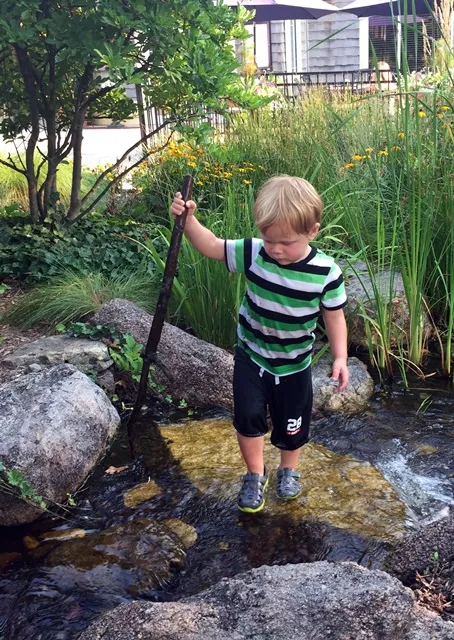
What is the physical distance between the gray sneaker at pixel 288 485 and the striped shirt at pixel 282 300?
20.8 inches

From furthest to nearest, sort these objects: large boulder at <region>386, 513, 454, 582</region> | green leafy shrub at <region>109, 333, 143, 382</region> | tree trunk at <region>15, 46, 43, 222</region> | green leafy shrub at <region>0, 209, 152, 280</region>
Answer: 1. tree trunk at <region>15, 46, 43, 222</region>
2. green leafy shrub at <region>0, 209, 152, 280</region>
3. green leafy shrub at <region>109, 333, 143, 382</region>
4. large boulder at <region>386, 513, 454, 582</region>

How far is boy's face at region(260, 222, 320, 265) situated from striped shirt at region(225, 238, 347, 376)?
0.05 meters

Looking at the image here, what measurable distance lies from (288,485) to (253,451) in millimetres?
238

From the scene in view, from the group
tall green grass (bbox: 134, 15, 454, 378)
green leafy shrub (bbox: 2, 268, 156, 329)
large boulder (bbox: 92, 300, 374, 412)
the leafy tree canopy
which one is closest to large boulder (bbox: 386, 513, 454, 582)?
large boulder (bbox: 92, 300, 374, 412)

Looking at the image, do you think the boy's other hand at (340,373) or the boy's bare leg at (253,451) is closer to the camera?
the boy's other hand at (340,373)

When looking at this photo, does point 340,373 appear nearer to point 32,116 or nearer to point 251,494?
point 251,494

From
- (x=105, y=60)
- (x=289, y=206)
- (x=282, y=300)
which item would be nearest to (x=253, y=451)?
(x=282, y=300)

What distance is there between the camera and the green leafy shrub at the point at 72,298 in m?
4.71

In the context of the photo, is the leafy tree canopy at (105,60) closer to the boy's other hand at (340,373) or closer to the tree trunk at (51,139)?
the tree trunk at (51,139)

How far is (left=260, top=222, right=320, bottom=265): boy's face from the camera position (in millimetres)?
2461

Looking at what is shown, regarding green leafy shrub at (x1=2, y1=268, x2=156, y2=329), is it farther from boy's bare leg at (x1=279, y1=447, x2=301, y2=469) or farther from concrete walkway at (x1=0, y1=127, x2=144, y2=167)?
concrete walkway at (x1=0, y1=127, x2=144, y2=167)

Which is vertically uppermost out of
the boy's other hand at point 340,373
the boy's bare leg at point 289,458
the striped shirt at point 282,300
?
the striped shirt at point 282,300

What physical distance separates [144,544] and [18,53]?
442cm

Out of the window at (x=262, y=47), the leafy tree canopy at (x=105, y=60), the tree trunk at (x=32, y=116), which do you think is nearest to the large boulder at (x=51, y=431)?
the leafy tree canopy at (x=105, y=60)
